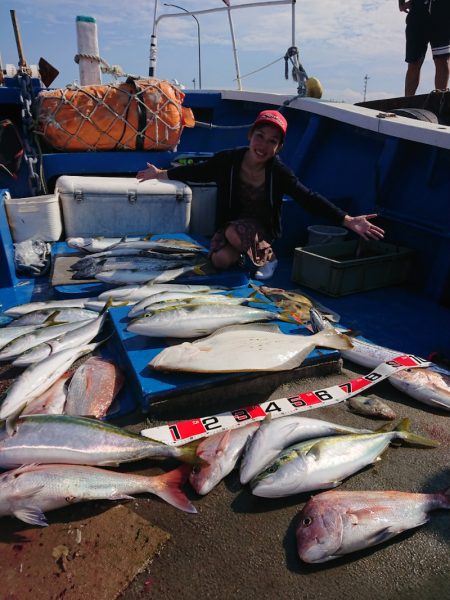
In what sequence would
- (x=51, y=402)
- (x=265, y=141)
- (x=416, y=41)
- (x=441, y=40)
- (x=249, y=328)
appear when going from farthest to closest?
(x=416, y=41) → (x=441, y=40) → (x=265, y=141) → (x=249, y=328) → (x=51, y=402)

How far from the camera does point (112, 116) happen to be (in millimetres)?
5625

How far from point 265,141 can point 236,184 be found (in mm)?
656

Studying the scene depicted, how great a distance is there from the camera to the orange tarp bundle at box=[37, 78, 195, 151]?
5371mm

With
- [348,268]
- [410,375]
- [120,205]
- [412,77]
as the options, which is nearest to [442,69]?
[412,77]

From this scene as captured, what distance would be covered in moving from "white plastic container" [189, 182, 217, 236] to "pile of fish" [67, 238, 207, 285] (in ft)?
2.78

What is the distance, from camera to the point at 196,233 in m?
5.97

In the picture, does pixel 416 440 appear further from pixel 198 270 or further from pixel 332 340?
pixel 198 270

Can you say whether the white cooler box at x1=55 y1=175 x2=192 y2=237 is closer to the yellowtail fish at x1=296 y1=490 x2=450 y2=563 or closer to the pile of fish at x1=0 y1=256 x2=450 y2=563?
the pile of fish at x1=0 y1=256 x2=450 y2=563

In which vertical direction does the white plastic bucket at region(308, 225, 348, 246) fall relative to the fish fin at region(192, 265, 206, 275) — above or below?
above

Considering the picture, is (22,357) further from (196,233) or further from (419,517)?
(196,233)

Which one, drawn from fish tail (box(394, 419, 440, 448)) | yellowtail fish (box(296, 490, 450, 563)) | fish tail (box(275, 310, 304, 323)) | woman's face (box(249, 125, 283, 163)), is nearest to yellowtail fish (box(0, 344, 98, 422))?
fish tail (box(275, 310, 304, 323))

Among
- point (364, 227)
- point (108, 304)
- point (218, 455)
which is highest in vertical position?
point (364, 227)

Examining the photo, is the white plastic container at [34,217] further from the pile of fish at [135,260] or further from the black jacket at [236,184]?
the black jacket at [236,184]

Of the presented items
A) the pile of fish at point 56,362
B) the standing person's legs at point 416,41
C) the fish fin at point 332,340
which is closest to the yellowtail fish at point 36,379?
the pile of fish at point 56,362
